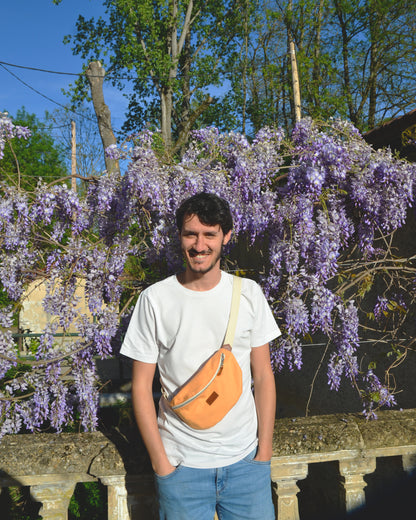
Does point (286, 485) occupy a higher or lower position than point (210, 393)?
lower

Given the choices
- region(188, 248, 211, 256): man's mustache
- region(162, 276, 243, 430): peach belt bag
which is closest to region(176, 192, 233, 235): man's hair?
region(188, 248, 211, 256): man's mustache

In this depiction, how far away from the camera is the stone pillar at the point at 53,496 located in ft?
6.40

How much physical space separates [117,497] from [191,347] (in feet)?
2.53

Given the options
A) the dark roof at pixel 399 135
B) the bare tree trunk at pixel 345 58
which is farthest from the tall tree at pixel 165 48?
the dark roof at pixel 399 135

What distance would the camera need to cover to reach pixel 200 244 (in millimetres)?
1859

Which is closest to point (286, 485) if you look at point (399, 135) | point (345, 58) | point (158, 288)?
point (158, 288)

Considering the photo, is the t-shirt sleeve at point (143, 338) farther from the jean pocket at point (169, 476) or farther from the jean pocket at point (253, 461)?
the jean pocket at point (253, 461)

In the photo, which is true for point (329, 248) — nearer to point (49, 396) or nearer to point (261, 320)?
point (261, 320)

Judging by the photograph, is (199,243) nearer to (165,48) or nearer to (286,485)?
(286,485)

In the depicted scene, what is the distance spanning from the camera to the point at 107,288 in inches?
115

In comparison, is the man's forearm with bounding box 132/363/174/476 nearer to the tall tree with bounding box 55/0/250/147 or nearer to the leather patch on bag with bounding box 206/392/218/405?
the leather patch on bag with bounding box 206/392/218/405

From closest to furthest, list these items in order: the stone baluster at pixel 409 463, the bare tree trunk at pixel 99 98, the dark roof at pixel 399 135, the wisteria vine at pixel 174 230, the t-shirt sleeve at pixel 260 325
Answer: the t-shirt sleeve at pixel 260 325, the stone baluster at pixel 409 463, the wisteria vine at pixel 174 230, the dark roof at pixel 399 135, the bare tree trunk at pixel 99 98

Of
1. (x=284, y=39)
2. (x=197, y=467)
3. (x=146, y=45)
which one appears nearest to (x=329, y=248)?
(x=197, y=467)

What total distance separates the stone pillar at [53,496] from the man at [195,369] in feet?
1.56
